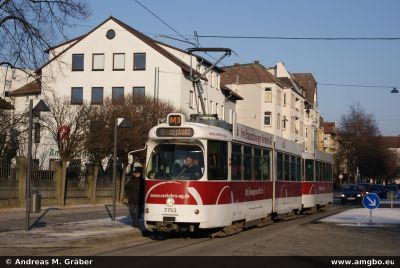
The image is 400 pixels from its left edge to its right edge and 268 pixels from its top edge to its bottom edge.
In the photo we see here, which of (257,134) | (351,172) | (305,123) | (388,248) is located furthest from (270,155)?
(305,123)

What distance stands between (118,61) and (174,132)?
39187 millimetres

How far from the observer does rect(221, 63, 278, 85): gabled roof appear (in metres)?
75.8

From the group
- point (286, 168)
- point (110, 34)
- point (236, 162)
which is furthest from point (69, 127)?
point (236, 162)

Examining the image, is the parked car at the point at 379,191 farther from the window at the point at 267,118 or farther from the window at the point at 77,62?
the window at the point at 77,62

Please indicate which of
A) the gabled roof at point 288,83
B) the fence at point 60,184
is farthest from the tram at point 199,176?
the gabled roof at point 288,83

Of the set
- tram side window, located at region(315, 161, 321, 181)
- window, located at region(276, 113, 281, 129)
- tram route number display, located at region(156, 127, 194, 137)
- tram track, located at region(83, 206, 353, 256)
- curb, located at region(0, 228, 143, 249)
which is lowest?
tram track, located at region(83, 206, 353, 256)

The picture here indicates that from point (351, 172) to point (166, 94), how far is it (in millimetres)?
35767

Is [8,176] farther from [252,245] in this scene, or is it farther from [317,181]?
[317,181]

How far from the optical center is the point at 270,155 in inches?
857

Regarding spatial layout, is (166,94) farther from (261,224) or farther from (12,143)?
(261,224)

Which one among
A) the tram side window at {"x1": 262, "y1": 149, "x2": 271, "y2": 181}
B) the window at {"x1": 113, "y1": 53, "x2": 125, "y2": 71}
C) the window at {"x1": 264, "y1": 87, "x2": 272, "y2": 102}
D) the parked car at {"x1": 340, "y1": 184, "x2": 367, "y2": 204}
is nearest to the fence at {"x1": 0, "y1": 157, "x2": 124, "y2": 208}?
the tram side window at {"x1": 262, "y1": 149, "x2": 271, "y2": 181}

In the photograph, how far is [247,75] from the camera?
77.5 meters

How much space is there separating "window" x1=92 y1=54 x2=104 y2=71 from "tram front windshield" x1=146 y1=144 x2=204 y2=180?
130ft

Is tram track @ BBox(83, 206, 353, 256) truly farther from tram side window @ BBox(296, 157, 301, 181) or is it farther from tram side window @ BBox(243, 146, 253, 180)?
tram side window @ BBox(296, 157, 301, 181)
